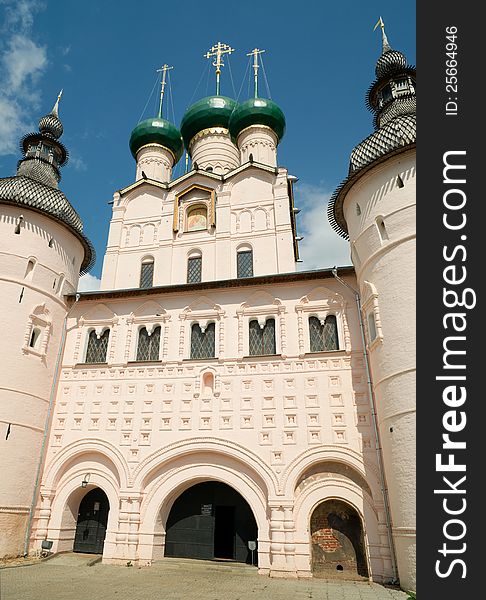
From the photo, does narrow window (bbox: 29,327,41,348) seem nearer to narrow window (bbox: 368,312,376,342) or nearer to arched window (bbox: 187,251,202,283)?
arched window (bbox: 187,251,202,283)

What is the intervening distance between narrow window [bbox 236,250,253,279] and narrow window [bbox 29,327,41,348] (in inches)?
237

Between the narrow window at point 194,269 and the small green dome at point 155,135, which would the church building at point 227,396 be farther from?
the small green dome at point 155,135

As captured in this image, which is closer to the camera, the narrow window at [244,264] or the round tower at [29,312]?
the round tower at [29,312]

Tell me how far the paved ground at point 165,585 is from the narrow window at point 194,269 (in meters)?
7.92

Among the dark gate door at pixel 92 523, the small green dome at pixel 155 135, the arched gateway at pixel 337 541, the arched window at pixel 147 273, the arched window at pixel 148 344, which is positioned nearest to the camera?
the arched gateway at pixel 337 541

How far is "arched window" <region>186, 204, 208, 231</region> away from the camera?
610 inches

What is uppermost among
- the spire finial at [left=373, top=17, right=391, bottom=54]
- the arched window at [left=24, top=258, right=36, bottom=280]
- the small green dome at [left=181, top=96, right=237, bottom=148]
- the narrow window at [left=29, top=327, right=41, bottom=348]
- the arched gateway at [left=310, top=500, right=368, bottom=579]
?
the small green dome at [left=181, top=96, right=237, bottom=148]

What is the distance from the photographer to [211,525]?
1091 cm

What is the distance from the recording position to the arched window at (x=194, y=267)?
14414mm

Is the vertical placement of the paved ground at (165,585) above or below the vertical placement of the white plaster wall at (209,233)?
below

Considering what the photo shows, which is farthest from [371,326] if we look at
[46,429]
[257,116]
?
[257,116]

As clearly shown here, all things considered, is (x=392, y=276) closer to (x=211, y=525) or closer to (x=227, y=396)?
(x=227, y=396)

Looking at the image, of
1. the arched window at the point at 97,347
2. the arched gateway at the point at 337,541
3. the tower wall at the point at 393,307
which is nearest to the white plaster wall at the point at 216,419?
the arched window at the point at 97,347

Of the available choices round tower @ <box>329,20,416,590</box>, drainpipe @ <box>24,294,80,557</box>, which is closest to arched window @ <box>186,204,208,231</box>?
drainpipe @ <box>24,294,80,557</box>
